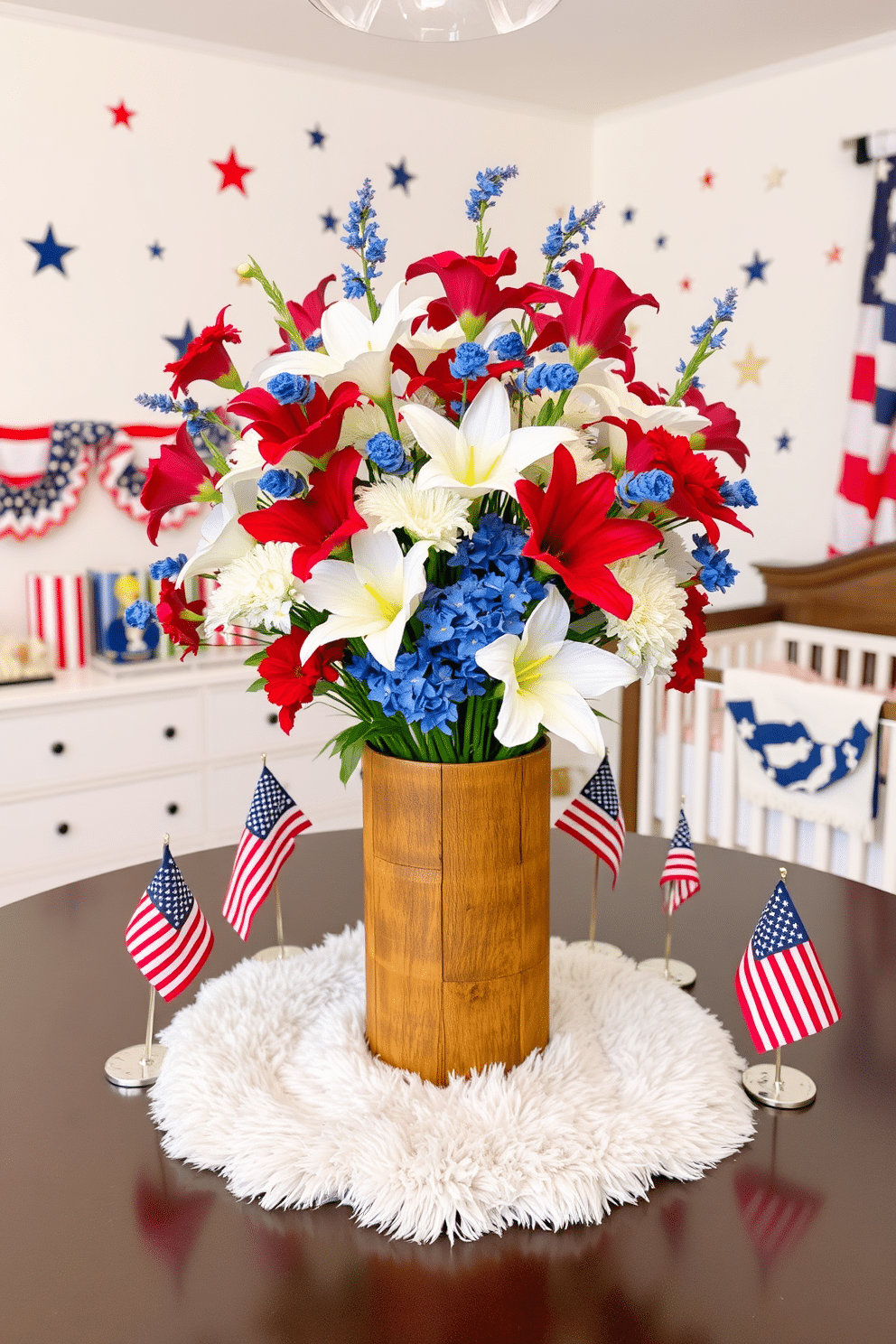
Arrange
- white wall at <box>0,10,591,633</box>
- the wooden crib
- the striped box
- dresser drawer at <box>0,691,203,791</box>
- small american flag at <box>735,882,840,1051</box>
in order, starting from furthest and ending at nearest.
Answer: the striped box, white wall at <box>0,10,591,633</box>, dresser drawer at <box>0,691,203,791</box>, the wooden crib, small american flag at <box>735,882,840,1051</box>

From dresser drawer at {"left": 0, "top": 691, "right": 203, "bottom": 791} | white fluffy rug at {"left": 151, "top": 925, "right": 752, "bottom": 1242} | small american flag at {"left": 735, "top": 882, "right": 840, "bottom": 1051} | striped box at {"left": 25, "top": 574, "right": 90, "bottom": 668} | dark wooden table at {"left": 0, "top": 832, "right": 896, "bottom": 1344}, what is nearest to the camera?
dark wooden table at {"left": 0, "top": 832, "right": 896, "bottom": 1344}

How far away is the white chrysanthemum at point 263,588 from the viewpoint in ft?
2.61

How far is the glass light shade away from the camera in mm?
1097

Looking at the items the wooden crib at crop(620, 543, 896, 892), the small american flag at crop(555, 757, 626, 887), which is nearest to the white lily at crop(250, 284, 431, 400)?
the small american flag at crop(555, 757, 626, 887)

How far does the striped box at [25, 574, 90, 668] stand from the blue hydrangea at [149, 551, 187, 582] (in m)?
2.31

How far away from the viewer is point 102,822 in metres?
2.93

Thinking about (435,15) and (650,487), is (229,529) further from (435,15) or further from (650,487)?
(435,15)

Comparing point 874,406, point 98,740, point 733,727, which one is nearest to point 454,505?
point 733,727

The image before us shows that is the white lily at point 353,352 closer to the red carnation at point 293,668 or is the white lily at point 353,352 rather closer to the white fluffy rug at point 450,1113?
the red carnation at point 293,668

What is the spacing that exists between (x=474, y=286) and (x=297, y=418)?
0.17 metres

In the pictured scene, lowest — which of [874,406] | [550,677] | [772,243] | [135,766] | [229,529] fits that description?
[135,766]

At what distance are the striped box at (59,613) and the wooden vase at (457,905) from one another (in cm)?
241

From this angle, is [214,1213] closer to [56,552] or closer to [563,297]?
[563,297]

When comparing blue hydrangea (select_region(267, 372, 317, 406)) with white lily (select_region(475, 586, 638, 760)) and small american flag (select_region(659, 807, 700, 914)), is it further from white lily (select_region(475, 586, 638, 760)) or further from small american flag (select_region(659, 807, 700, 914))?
small american flag (select_region(659, 807, 700, 914))
